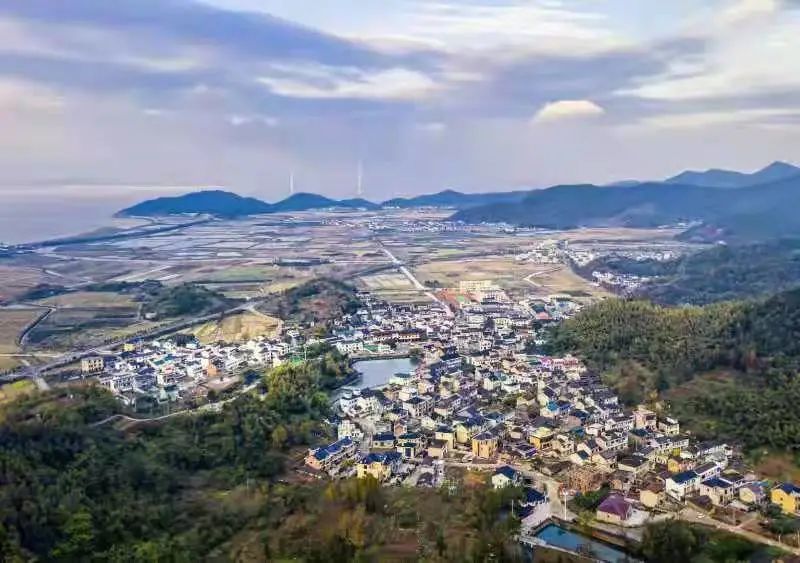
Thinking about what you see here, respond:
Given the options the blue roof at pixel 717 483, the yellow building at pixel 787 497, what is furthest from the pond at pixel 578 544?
the yellow building at pixel 787 497

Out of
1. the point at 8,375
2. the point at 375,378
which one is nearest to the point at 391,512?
the point at 375,378

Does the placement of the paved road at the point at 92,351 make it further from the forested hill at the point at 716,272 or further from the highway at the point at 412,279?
the forested hill at the point at 716,272

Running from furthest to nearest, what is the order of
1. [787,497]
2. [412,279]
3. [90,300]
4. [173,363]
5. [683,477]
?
[412,279], [90,300], [173,363], [683,477], [787,497]

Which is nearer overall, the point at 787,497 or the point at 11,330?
the point at 787,497

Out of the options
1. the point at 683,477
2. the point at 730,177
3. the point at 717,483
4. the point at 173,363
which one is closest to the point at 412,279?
the point at 173,363

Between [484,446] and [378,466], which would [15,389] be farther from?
[484,446]

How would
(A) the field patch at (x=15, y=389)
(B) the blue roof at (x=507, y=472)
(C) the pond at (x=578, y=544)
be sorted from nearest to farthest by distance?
(C) the pond at (x=578, y=544), (B) the blue roof at (x=507, y=472), (A) the field patch at (x=15, y=389)

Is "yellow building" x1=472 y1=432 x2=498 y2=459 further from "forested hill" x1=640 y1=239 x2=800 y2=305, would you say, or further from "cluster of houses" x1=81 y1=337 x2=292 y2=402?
"forested hill" x1=640 y1=239 x2=800 y2=305
